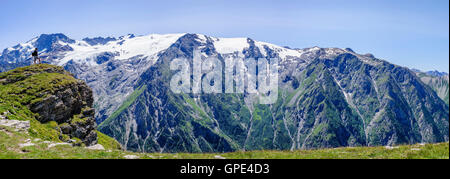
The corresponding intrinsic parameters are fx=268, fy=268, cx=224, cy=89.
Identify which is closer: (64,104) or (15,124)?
(15,124)

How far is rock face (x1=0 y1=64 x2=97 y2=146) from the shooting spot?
56.2 m

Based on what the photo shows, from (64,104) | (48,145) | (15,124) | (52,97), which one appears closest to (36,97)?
(52,97)

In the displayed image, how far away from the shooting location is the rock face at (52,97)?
56.2m

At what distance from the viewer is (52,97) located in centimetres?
6325

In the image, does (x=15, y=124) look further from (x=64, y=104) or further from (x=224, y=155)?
(x=64, y=104)

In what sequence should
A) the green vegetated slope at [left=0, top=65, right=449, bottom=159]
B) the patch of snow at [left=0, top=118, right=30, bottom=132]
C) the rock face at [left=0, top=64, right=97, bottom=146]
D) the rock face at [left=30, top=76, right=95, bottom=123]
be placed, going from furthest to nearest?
1. the rock face at [left=30, top=76, right=95, bottom=123]
2. the rock face at [left=0, top=64, right=97, bottom=146]
3. the patch of snow at [left=0, top=118, right=30, bottom=132]
4. the green vegetated slope at [left=0, top=65, right=449, bottom=159]

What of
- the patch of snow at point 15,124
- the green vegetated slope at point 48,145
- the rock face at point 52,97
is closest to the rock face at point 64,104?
the rock face at point 52,97

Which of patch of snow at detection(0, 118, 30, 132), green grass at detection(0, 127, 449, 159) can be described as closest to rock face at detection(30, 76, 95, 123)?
patch of snow at detection(0, 118, 30, 132)

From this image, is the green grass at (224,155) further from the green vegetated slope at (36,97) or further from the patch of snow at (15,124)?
the green vegetated slope at (36,97)

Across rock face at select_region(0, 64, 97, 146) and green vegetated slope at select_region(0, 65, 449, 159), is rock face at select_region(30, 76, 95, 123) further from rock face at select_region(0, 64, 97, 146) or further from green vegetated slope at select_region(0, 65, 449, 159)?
green vegetated slope at select_region(0, 65, 449, 159)
